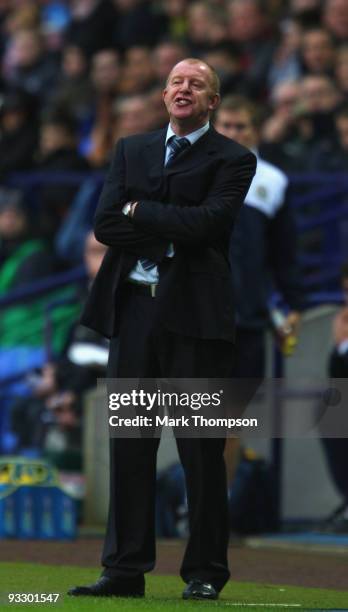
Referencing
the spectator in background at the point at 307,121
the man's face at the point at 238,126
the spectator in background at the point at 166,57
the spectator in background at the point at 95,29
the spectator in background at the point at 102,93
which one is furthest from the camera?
the spectator in background at the point at 95,29

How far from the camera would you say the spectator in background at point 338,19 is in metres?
14.3

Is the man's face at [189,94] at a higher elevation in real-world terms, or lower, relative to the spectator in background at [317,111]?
lower

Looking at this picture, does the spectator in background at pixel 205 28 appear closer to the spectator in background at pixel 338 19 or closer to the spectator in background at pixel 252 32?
the spectator in background at pixel 252 32

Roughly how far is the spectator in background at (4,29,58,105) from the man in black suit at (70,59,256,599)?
39.0 feet

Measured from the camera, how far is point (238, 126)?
30.5 ft

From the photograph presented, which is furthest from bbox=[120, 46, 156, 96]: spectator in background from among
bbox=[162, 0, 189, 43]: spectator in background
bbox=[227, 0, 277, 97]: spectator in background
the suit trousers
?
the suit trousers

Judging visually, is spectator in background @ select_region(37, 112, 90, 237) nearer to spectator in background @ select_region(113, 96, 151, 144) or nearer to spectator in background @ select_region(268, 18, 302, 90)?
spectator in background @ select_region(113, 96, 151, 144)

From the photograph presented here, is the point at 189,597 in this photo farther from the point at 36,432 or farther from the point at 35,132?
the point at 35,132

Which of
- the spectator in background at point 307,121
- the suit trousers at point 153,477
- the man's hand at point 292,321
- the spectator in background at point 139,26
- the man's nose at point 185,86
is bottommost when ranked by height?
the suit trousers at point 153,477

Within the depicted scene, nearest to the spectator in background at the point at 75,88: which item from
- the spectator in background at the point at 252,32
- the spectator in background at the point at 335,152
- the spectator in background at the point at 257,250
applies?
the spectator in background at the point at 252,32

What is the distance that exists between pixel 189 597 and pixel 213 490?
42cm

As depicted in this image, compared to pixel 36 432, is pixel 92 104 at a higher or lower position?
higher

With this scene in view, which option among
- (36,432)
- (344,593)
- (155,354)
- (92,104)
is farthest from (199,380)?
(92,104)

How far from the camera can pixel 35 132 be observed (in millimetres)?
16250
